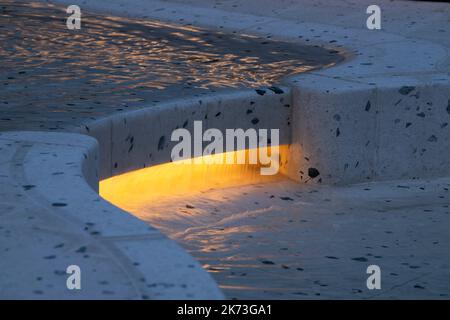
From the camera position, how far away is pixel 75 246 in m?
1.80

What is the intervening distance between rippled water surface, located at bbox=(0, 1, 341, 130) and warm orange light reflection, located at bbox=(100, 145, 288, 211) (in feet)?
0.84

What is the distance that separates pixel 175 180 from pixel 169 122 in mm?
364

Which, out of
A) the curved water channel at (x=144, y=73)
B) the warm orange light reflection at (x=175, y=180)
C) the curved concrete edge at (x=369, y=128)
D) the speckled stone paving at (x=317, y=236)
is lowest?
the speckled stone paving at (x=317, y=236)

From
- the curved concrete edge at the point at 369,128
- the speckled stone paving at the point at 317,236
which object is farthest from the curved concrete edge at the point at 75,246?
the curved concrete edge at the point at 369,128

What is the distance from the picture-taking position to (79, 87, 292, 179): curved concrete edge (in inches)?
116

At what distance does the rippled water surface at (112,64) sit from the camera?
122 inches

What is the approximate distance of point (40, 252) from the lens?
1780mm

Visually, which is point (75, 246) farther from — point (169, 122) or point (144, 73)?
point (144, 73)

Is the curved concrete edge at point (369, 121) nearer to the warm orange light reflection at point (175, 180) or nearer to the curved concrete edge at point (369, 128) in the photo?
the curved concrete edge at point (369, 128)

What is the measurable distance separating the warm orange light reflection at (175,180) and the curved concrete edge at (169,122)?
0.12 m

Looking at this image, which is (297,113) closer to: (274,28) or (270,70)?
(270,70)

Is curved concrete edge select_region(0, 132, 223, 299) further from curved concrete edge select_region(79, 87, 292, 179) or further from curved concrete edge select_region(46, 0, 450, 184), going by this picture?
curved concrete edge select_region(46, 0, 450, 184)

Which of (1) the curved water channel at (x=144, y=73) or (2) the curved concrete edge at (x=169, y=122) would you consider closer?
(1) the curved water channel at (x=144, y=73)

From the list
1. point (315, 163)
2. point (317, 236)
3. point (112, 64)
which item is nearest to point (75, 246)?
point (317, 236)
